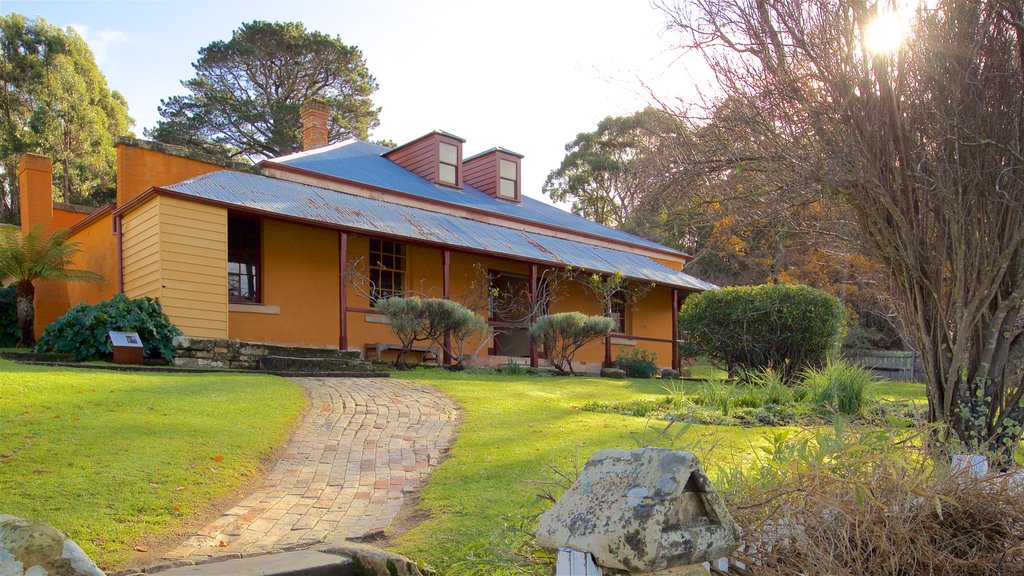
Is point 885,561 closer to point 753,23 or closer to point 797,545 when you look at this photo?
point 797,545

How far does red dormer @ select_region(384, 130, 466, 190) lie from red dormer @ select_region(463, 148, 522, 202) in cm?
163

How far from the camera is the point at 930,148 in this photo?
5344mm

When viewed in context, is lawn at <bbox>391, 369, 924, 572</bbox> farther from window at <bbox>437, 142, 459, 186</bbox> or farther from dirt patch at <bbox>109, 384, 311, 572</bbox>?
window at <bbox>437, 142, 459, 186</bbox>

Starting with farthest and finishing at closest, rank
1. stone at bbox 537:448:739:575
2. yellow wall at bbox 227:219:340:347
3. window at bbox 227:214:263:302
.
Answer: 1. window at bbox 227:214:263:302
2. yellow wall at bbox 227:219:340:347
3. stone at bbox 537:448:739:575

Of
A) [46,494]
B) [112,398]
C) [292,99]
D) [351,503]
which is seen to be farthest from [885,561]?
[292,99]

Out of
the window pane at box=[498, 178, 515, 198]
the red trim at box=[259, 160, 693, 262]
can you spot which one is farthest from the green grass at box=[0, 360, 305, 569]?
the window pane at box=[498, 178, 515, 198]

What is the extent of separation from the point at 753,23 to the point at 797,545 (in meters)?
3.76

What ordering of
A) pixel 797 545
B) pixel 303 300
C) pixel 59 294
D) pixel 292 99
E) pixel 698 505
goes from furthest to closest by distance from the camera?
pixel 292 99 → pixel 59 294 → pixel 303 300 → pixel 797 545 → pixel 698 505

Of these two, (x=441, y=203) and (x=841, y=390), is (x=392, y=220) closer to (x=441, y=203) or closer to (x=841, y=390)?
(x=441, y=203)

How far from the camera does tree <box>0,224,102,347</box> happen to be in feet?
49.3

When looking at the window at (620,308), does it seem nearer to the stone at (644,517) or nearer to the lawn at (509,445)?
the lawn at (509,445)

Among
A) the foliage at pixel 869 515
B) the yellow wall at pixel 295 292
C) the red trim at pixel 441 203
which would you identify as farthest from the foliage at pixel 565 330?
the foliage at pixel 869 515

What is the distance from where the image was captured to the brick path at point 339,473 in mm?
4859

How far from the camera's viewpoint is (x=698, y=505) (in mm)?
2906
